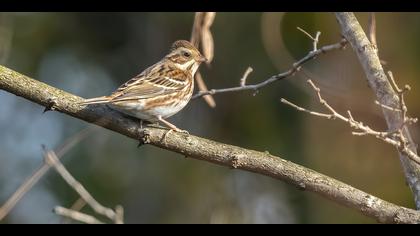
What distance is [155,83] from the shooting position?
558 cm

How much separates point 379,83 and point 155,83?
1.69 metres

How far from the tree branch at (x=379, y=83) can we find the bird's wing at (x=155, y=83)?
4.31ft

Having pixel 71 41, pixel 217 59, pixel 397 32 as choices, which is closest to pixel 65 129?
pixel 71 41

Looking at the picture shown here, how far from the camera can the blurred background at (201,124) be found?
28.3ft

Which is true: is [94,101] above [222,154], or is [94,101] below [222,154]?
above

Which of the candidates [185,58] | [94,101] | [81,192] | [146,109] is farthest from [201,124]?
[81,192]

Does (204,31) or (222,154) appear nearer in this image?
(222,154)

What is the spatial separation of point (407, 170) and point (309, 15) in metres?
4.67

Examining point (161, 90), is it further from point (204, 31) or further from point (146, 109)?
point (204, 31)

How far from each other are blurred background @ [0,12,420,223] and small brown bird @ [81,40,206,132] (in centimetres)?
269

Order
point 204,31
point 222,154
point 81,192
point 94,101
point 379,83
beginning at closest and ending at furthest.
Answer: point 81,192, point 222,154, point 94,101, point 379,83, point 204,31

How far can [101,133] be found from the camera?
32.0ft
